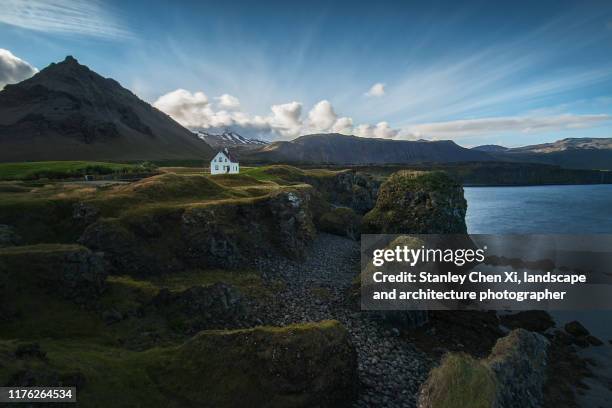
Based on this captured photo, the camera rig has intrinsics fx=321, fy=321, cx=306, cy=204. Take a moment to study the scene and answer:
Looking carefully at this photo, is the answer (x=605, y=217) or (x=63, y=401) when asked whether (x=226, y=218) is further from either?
(x=605, y=217)

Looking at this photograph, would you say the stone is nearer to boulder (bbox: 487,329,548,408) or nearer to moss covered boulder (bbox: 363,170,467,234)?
boulder (bbox: 487,329,548,408)

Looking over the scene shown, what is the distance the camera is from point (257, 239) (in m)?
38.7

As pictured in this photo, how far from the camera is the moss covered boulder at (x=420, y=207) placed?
1674 inches

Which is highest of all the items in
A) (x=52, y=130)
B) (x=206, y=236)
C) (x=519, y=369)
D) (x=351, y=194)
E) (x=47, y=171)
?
(x=52, y=130)

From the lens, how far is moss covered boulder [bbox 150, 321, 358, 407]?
1502 cm

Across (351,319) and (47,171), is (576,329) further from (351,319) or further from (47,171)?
(47,171)

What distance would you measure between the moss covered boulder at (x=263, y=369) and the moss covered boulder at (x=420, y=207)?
95.6 feet

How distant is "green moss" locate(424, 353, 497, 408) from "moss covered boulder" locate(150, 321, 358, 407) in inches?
189

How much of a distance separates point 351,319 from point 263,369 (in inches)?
469

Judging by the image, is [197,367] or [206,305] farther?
[206,305]

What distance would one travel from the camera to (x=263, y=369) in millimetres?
16016

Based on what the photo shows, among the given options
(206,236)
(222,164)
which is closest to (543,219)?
(222,164)

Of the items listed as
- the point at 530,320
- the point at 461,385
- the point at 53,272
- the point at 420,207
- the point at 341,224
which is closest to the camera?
the point at 461,385

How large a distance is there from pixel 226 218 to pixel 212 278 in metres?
9.32
